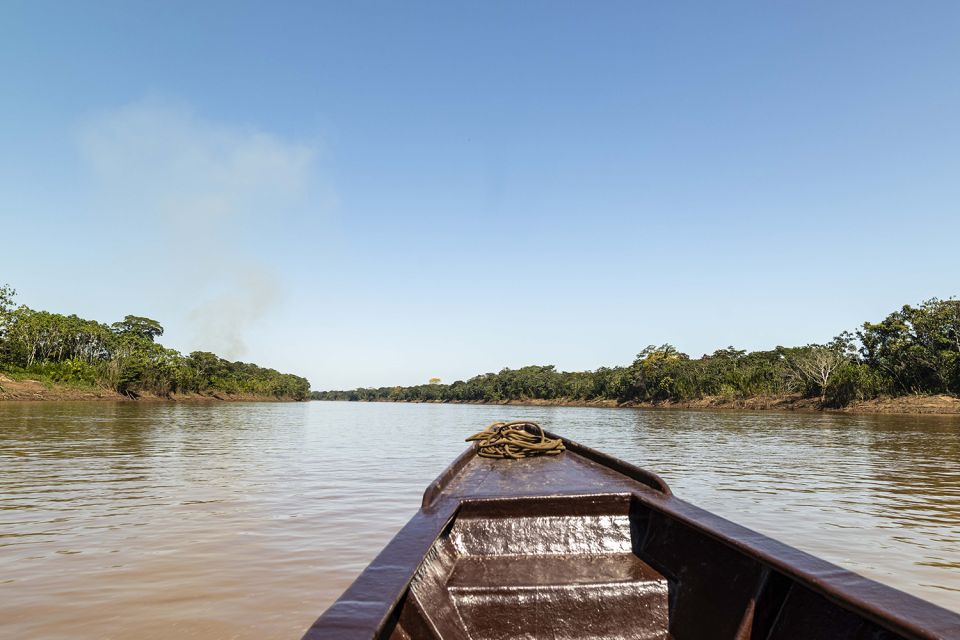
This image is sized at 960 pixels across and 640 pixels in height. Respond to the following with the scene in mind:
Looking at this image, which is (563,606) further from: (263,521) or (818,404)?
(818,404)

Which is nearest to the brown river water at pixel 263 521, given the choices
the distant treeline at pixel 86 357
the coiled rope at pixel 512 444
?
the coiled rope at pixel 512 444

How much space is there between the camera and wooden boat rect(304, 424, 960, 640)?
172cm

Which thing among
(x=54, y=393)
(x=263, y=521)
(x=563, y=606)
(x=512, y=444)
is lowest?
(x=54, y=393)

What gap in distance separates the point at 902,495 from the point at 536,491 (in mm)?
7529

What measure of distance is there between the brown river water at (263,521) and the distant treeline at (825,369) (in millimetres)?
29942

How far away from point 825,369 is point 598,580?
153 feet

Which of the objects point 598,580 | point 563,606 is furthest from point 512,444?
point 563,606

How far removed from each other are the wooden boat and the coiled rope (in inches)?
58.4

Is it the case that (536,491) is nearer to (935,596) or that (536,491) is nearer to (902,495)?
(935,596)

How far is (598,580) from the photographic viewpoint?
290 centimetres

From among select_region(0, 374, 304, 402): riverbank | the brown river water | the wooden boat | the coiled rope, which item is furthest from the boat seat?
select_region(0, 374, 304, 402): riverbank

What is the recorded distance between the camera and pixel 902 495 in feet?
25.8

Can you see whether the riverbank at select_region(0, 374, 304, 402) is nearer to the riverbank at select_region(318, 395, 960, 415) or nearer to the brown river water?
the brown river water

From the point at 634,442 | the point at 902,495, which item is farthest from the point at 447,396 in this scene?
the point at 902,495
